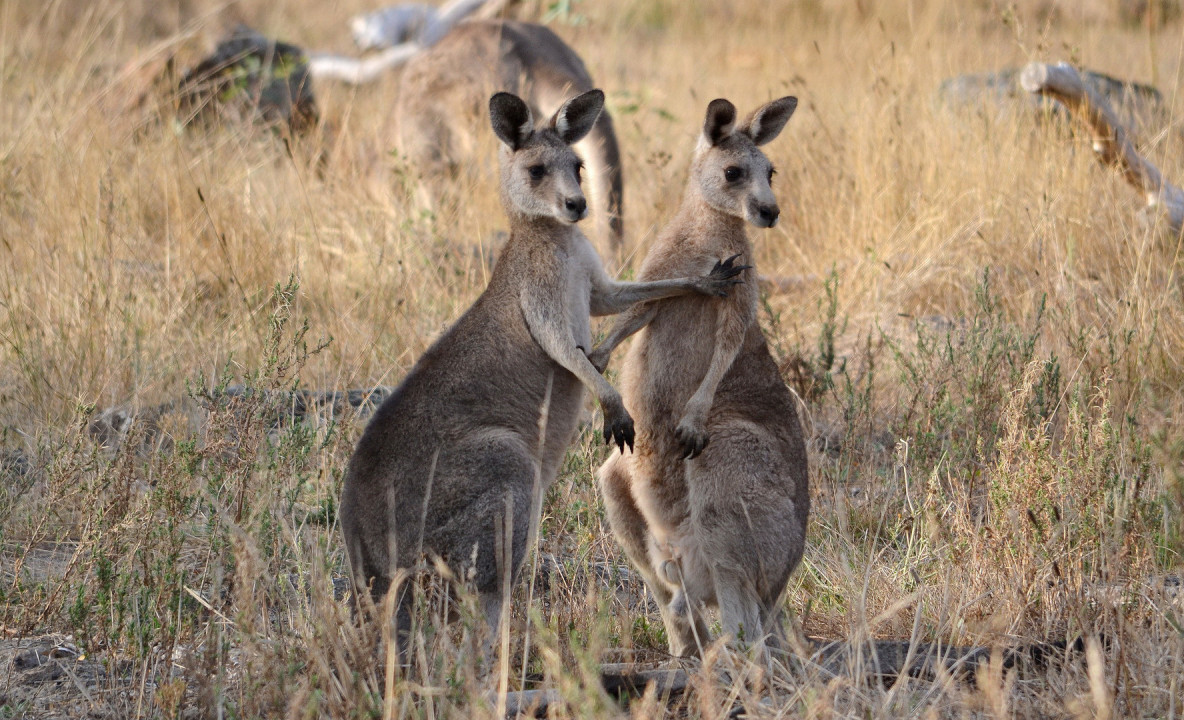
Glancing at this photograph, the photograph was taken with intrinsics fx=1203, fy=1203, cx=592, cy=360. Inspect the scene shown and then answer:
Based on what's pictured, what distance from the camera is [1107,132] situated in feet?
21.9

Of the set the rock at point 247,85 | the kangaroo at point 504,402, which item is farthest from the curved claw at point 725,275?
the rock at point 247,85

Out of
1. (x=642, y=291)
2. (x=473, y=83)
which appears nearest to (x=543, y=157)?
(x=642, y=291)

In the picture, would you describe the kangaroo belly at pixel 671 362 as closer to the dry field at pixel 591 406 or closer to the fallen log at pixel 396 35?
the dry field at pixel 591 406

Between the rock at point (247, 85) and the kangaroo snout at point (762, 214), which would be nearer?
the kangaroo snout at point (762, 214)

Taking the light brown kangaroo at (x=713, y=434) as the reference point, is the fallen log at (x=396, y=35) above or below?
above

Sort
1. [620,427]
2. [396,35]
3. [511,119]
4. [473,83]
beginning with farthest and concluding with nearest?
[396,35] < [473,83] < [511,119] < [620,427]

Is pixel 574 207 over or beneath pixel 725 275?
over

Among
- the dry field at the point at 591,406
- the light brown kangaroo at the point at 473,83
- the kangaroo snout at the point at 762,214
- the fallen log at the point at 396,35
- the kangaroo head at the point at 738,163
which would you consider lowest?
the dry field at the point at 591,406

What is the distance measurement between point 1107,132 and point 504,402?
4.40m

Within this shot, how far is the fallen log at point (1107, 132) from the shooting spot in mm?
6320

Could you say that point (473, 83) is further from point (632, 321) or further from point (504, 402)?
point (504, 402)

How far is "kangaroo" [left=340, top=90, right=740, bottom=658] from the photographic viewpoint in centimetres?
355

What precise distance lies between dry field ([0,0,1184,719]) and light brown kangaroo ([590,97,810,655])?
0.93 feet

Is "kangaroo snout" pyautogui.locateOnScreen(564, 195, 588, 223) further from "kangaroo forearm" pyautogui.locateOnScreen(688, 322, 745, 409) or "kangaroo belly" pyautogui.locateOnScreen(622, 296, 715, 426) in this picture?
"kangaroo forearm" pyautogui.locateOnScreen(688, 322, 745, 409)
